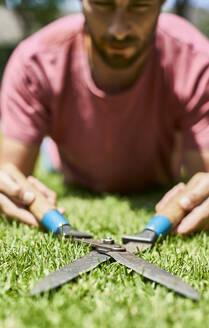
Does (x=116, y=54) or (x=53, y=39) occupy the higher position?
(x=53, y=39)

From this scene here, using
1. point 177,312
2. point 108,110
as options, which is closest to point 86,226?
point 108,110

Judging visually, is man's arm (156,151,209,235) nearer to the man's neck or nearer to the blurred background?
the man's neck

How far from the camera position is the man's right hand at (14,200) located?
2.05 meters

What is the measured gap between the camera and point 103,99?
8.54 feet

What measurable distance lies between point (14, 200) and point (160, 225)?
0.67 metres

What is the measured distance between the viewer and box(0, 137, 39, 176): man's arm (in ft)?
8.06

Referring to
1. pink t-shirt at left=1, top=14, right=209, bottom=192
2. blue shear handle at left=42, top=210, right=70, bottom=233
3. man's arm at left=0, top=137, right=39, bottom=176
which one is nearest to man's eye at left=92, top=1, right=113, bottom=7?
pink t-shirt at left=1, top=14, right=209, bottom=192

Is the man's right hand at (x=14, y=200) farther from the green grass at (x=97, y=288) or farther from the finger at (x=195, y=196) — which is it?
the finger at (x=195, y=196)

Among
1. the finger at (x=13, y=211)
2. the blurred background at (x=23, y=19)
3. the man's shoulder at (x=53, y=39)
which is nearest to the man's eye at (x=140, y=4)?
the man's shoulder at (x=53, y=39)

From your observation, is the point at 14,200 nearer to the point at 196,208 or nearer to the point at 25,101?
the point at 25,101

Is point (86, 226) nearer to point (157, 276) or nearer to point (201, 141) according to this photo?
point (201, 141)

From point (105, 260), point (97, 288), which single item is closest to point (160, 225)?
point (105, 260)

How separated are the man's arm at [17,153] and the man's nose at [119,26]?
77cm

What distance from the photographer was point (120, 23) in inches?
82.0
